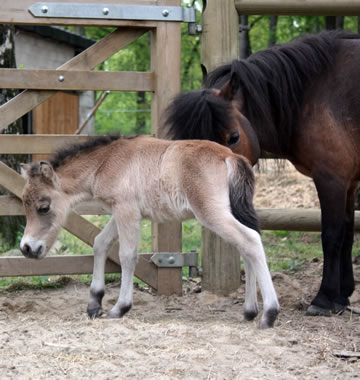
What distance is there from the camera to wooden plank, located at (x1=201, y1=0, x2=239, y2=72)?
491 centimetres

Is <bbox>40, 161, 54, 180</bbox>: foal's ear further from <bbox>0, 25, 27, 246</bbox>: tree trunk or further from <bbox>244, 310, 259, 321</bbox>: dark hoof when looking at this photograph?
<bbox>0, 25, 27, 246</bbox>: tree trunk

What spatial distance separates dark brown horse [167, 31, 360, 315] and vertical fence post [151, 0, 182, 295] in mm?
358

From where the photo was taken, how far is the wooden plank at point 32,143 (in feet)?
15.2

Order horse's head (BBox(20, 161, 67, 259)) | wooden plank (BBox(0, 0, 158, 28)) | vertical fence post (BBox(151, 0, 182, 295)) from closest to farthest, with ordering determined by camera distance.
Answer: horse's head (BBox(20, 161, 67, 259)) → wooden plank (BBox(0, 0, 158, 28)) → vertical fence post (BBox(151, 0, 182, 295))

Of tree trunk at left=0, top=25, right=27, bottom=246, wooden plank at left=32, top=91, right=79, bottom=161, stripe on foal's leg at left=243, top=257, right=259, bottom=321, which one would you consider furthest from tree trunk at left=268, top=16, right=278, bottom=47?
stripe on foal's leg at left=243, top=257, right=259, bottom=321

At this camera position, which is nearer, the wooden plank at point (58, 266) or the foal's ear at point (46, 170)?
the foal's ear at point (46, 170)

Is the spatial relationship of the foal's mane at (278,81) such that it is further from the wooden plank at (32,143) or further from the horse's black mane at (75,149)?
the wooden plank at (32,143)

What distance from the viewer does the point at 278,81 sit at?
14.9 ft

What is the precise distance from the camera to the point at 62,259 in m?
4.80

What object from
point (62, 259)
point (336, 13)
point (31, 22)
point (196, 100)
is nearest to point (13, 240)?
point (62, 259)

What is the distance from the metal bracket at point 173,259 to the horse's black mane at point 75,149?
112 centimetres

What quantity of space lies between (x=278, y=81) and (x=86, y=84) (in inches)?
59.5

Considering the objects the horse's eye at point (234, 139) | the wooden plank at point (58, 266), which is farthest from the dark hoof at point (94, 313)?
the horse's eye at point (234, 139)

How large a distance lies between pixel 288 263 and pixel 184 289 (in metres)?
1.47
